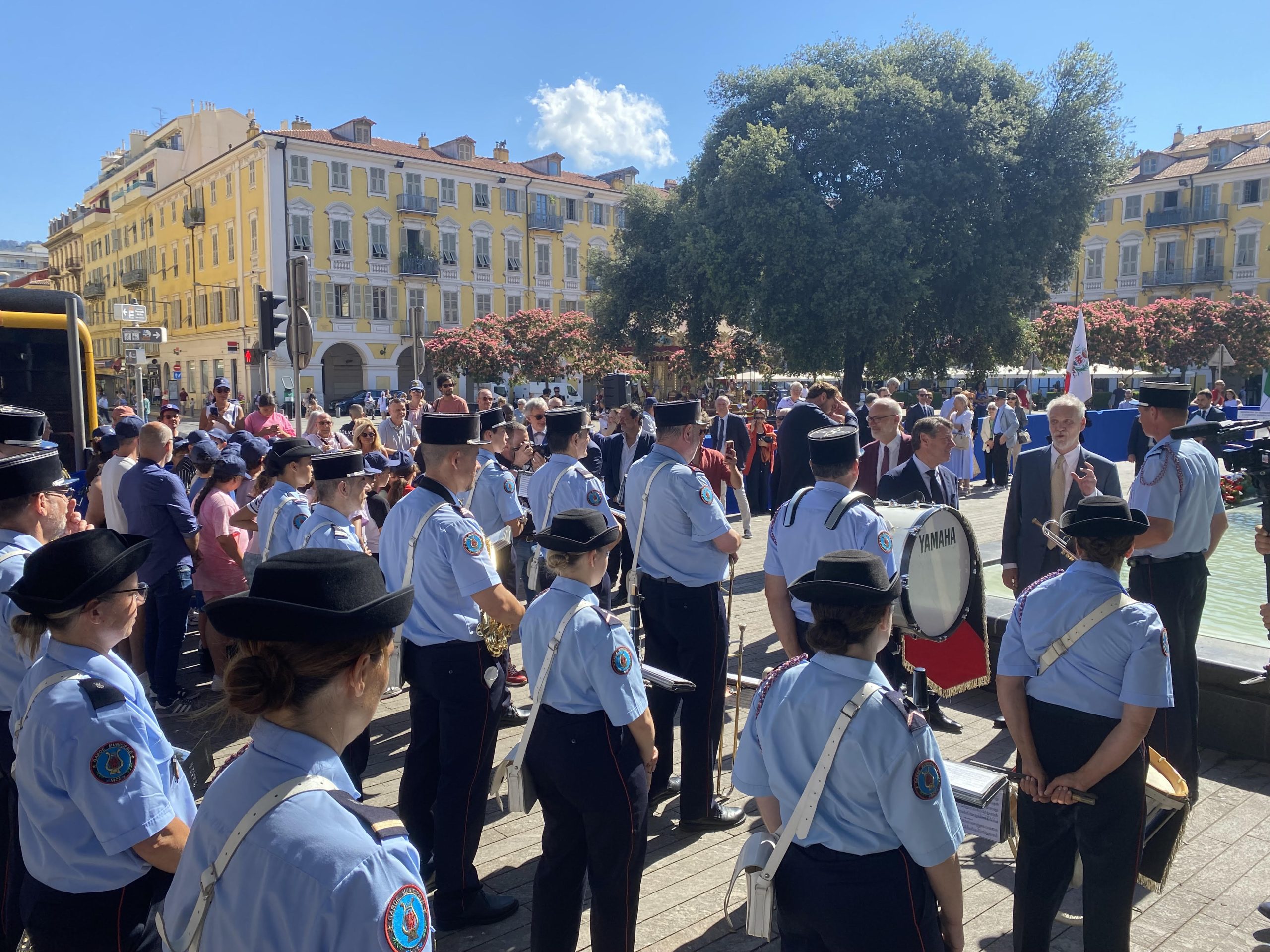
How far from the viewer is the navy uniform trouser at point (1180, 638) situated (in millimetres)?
4730

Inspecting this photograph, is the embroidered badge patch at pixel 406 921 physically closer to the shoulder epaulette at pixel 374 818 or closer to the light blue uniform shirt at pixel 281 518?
the shoulder epaulette at pixel 374 818

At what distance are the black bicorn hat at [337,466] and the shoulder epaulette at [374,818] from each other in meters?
3.26

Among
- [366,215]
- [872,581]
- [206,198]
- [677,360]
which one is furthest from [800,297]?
[206,198]

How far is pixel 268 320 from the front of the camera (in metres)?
9.80

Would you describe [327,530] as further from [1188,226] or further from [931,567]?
[1188,226]

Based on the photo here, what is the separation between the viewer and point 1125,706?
3.09m

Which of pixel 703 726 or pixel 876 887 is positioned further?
pixel 703 726

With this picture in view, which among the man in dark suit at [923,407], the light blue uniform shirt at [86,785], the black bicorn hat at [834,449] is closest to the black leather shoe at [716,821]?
the black bicorn hat at [834,449]

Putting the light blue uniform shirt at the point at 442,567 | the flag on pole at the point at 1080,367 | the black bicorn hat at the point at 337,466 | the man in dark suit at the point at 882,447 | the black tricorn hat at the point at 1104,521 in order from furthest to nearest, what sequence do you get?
the flag on pole at the point at 1080,367, the man in dark suit at the point at 882,447, the black bicorn hat at the point at 337,466, the light blue uniform shirt at the point at 442,567, the black tricorn hat at the point at 1104,521

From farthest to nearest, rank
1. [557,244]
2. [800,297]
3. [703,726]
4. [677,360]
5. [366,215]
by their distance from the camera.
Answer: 1. [557,244]
2. [366,215]
3. [677,360]
4. [800,297]
5. [703,726]

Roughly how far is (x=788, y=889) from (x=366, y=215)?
53.0m

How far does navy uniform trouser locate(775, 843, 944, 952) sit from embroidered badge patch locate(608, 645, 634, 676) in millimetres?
924

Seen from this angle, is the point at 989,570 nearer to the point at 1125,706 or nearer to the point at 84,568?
the point at 1125,706

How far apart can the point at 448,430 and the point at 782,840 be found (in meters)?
2.38
